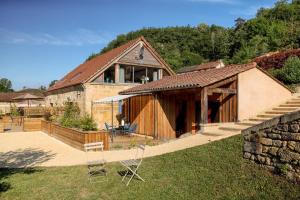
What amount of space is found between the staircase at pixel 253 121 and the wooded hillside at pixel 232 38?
2058 centimetres

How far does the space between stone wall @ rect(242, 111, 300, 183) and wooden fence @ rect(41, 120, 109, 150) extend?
7.40 meters

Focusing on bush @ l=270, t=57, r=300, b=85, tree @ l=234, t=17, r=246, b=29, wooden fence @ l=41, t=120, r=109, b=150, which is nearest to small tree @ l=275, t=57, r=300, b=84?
bush @ l=270, t=57, r=300, b=85

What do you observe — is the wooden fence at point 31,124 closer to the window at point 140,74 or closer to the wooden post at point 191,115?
the window at point 140,74

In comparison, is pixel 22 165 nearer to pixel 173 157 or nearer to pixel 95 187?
pixel 95 187

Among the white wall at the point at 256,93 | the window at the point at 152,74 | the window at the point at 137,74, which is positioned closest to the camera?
the white wall at the point at 256,93

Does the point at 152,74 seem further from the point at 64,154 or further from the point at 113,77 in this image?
the point at 64,154

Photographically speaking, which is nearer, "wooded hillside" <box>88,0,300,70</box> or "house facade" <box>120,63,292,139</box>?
"house facade" <box>120,63,292,139</box>

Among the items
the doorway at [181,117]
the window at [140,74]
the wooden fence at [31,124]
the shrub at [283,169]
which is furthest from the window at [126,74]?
the shrub at [283,169]

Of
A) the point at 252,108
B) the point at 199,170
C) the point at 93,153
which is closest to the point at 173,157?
the point at 199,170

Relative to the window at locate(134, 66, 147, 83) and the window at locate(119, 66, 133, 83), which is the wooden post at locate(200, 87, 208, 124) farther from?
the window at locate(134, 66, 147, 83)

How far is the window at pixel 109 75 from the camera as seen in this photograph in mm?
24938

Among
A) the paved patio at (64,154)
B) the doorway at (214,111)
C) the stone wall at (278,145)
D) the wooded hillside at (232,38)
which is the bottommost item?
the paved patio at (64,154)

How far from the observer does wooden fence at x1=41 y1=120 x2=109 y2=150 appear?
1380cm

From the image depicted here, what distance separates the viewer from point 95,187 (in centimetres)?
810
